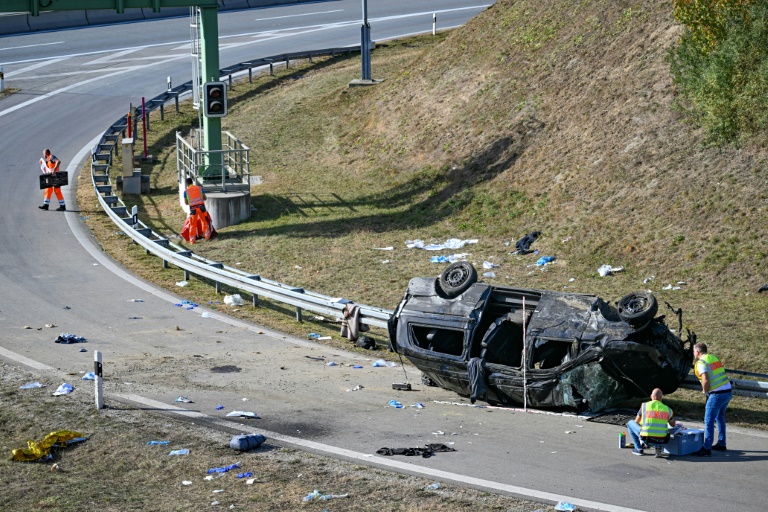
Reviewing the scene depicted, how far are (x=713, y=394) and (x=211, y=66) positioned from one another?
17598 mm

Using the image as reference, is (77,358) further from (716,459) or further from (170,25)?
(170,25)

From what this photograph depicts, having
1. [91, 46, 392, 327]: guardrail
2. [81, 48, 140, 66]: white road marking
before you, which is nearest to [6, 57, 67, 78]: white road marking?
[81, 48, 140, 66]: white road marking

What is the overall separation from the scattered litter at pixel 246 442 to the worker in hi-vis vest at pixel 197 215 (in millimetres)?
12612

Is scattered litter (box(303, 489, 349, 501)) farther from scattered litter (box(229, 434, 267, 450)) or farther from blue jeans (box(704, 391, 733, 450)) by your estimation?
blue jeans (box(704, 391, 733, 450))

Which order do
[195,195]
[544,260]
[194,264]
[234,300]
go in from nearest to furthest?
[234,300]
[194,264]
[544,260]
[195,195]

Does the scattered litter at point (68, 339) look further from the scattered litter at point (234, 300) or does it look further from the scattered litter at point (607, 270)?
the scattered litter at point (607, 270)

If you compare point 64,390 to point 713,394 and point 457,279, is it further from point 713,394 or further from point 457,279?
point 713,394

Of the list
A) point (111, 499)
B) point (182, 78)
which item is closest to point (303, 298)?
point (111, 499)

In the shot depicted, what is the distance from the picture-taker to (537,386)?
13.5 m

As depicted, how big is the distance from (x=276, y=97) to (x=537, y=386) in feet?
87.7

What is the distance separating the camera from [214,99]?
26.2m

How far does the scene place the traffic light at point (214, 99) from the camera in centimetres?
2605

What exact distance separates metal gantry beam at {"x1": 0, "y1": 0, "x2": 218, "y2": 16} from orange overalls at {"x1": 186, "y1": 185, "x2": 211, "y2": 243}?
4794 mm

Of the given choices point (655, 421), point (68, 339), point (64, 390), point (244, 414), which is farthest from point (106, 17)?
point (655, 421)
